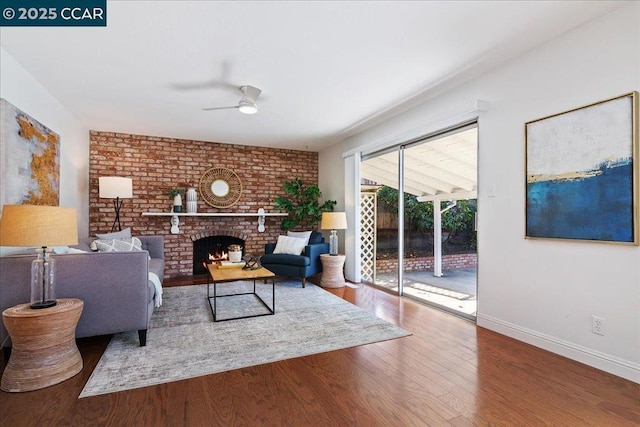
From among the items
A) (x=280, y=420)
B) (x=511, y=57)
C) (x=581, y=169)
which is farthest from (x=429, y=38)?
(x=280, y=420)

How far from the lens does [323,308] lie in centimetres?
355

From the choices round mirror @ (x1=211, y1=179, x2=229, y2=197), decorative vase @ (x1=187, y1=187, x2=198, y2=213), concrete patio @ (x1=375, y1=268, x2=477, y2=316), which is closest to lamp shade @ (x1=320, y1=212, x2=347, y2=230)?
concrete patio @ (x1=375, y1=268, x2=477, y2=316)

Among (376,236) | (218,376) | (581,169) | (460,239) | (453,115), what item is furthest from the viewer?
(376,236)

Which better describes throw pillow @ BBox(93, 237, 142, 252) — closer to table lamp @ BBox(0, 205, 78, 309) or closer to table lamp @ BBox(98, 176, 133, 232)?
table lamp @ BBox(98, 176, 133, 232)

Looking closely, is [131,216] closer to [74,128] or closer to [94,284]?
[74,128]

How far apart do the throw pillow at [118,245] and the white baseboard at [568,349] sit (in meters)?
3.64

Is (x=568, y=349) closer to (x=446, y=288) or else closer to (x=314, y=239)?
(x=446, y=288)

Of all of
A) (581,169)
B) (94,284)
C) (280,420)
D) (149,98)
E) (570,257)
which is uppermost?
(149,98)

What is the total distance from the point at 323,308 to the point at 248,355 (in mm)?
1313

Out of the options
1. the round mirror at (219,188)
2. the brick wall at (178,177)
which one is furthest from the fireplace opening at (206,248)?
the round mirror at (219,188)

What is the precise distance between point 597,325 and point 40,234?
3.65 metres

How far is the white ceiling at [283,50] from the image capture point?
2113mm

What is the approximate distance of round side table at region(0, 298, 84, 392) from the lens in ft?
6.15

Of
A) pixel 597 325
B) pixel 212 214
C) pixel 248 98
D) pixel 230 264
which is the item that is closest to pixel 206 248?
pixel 212 214
